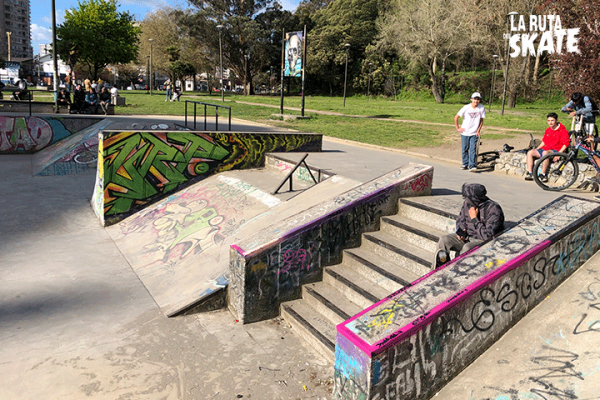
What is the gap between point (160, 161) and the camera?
9.67m

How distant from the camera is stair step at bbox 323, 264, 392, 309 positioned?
484 cm

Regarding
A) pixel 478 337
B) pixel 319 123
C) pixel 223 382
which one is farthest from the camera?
pixel 319 123

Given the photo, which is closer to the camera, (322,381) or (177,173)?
(322,381)

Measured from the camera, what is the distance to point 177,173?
985cm

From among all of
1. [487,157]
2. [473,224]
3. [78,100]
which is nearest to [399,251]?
[473,224]

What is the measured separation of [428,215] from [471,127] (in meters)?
4.30

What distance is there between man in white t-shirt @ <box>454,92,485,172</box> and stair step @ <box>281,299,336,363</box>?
5026 mm

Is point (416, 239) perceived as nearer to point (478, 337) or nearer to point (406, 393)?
point (478, 337)

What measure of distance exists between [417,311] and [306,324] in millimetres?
1779

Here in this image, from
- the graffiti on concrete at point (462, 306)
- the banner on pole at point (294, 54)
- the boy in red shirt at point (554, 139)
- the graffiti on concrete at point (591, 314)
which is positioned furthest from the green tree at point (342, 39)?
the graffiti on concrete at point (591, 314)

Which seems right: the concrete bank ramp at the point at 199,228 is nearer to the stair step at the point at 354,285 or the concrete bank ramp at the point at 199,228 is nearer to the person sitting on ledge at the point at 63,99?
the stair step at the point at 354,285

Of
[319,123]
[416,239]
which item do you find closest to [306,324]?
[416,239]

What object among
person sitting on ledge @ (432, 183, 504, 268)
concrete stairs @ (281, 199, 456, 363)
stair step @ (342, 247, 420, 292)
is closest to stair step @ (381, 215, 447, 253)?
concrete stairs @ (281, 199, 456, 363)

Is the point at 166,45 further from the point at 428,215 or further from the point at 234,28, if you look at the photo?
the point at 428,215
